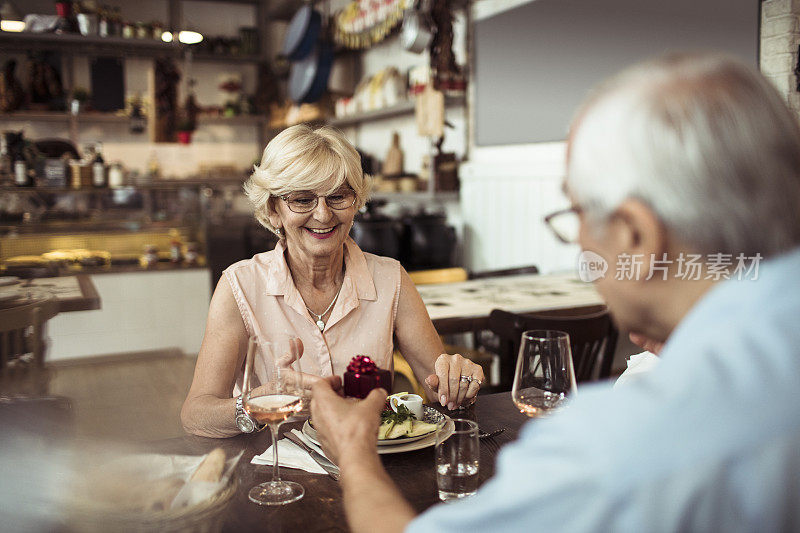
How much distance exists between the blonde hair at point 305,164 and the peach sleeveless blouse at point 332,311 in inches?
7.9

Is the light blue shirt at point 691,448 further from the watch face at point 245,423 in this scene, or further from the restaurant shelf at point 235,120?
the restaurant shelf at point 235,120

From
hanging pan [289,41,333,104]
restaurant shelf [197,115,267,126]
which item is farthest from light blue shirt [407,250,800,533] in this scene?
restaurant shelf [197,115,267,126]

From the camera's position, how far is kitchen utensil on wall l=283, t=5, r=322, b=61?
631cm

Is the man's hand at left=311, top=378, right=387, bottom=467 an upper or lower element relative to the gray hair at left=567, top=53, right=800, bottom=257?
lower

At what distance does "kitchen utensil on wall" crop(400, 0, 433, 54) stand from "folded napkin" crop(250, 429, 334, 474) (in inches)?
149

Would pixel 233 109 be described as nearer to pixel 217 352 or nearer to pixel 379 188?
pixel 379 188

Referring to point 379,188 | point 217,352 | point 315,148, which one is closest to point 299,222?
point 315,148

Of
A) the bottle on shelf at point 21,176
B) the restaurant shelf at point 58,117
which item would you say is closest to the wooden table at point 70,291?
the bottle on shelf at point 21,176

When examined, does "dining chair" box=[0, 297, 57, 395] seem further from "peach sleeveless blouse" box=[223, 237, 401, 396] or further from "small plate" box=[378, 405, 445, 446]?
"small plate" box=[378, 405, 445, 446]

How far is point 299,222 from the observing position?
1.91m

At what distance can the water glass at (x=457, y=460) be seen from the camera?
120cm

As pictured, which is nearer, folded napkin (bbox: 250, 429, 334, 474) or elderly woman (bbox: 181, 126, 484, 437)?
folded napkin (bbox: 250, 429, 334, 474)

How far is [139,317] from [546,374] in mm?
3837

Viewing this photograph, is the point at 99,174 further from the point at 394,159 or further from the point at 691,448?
the point at 691,448
